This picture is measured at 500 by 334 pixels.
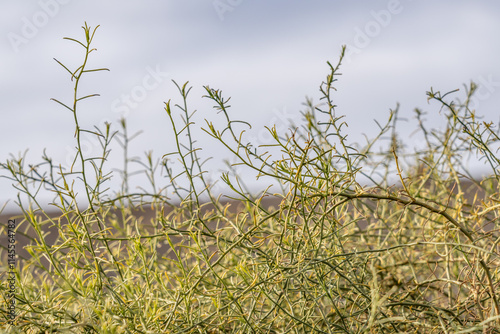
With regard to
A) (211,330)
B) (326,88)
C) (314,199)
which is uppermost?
(326,88)

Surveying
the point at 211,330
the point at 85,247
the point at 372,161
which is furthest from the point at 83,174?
the point at 372,161

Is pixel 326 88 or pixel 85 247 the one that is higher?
pixel 326 88

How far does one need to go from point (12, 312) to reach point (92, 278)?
0.26 feet

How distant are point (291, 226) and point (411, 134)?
1.21ft

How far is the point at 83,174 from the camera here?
532mm

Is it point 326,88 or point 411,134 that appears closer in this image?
point 326,88

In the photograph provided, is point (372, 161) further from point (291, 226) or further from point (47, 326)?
point (47, 326)

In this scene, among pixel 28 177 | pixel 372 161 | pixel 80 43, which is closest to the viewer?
pixel 80 43

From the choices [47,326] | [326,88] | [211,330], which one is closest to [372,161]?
[326,88]

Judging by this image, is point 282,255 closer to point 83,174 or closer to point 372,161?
point 83,174

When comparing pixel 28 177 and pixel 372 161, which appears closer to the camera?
pixel 28 177

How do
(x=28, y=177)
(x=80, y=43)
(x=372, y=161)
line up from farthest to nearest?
1. (x=372, y=161)
2. (x=28, y=177)
3. (x=80, y=43)

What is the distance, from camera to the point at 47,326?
0.50 metres

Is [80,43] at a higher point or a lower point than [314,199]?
higher
